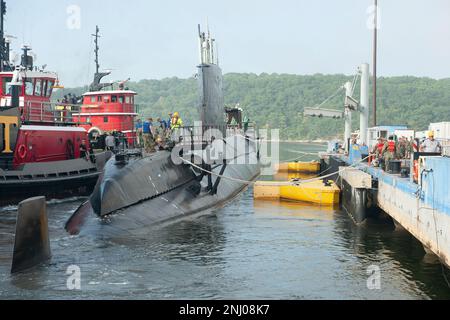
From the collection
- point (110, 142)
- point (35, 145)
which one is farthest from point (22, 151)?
point (110, 142)

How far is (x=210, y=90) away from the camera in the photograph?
28312 mm

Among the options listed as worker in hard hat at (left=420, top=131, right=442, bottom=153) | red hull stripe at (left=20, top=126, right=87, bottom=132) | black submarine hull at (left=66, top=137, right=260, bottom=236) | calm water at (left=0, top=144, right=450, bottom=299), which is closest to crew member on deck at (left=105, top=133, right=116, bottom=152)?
red hull stripe at (left=20, top=126, right=87, bottom=132)

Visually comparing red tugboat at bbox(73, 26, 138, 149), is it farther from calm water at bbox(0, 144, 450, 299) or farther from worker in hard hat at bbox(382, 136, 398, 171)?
worker in hard hat at bbox(382, 136, 398, 171)

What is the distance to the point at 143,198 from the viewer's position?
20.3 metres

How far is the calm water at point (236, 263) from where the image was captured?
12.7 meters

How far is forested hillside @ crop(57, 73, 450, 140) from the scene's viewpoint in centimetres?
11525

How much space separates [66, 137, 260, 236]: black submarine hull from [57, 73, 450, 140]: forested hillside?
286ft

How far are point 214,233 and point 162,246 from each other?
3.08m

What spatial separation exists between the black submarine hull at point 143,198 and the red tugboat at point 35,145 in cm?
644

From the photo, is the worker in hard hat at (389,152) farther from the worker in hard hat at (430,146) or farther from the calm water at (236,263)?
the calm water at (236,263)

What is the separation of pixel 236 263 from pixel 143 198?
6.15 meters

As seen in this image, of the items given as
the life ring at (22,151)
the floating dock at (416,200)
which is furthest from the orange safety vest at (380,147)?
the life ring at (22,151)
